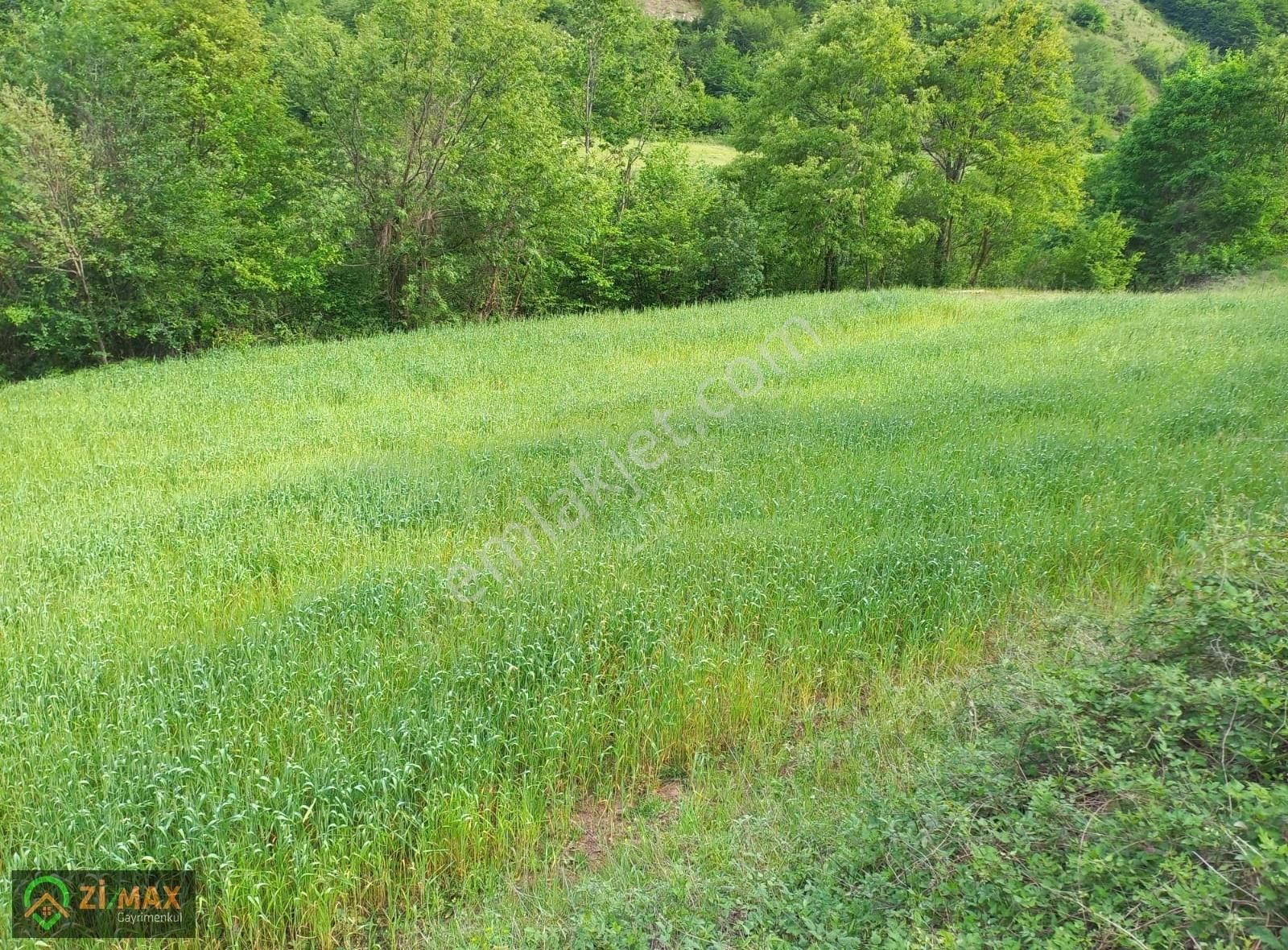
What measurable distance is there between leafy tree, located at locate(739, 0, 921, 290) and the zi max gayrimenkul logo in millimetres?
26701

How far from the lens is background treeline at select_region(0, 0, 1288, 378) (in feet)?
56.3

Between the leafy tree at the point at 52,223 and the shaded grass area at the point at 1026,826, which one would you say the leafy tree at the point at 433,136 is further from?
the shaded grass area at the point at 1026,826

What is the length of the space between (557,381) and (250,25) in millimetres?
20298

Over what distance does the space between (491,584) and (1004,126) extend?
101 feet

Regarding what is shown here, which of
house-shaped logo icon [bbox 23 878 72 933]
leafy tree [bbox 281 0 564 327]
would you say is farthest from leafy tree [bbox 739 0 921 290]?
house-shaped logo icon [bbox 23 878 72 933]

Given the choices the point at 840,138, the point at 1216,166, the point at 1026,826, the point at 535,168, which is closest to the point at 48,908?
the point at 1026,826

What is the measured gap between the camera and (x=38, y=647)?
411 centimetres

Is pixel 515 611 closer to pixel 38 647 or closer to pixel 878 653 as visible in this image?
pixel 878 653

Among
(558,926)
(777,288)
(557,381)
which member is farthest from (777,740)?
(777,288)

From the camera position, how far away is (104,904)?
102 inches

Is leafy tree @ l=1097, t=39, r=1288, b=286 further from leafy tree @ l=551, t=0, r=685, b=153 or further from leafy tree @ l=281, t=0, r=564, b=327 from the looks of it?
leafy tree @ l=281, t=0, r=564, b=327

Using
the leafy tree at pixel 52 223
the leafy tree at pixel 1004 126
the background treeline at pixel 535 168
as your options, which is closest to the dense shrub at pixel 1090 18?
the background treeline at pixel 535 168

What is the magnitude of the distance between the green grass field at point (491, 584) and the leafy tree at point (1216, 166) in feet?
77.7

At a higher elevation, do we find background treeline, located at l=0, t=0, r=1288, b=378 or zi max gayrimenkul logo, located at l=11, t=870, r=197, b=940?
background treeline, located at l=0, t=0, r=1288, b=378
